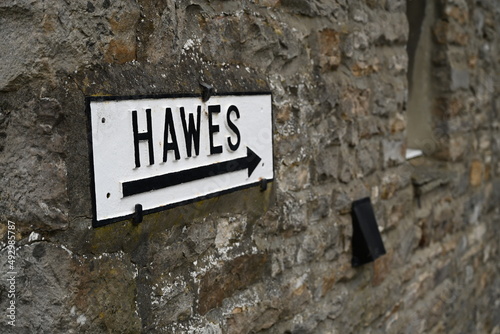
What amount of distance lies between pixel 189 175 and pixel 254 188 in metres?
0.32

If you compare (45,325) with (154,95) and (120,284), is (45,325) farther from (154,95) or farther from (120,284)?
(154,95)

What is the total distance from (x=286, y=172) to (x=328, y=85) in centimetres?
40

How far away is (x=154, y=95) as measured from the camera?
128 cm

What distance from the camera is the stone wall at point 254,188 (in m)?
1.12

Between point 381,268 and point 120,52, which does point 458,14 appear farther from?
point 120,52

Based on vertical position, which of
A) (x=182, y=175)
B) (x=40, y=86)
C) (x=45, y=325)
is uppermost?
(x=40, y=86)

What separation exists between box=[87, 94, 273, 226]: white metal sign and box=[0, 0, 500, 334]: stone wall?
0.11ft

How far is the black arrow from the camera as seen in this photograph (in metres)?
1.25

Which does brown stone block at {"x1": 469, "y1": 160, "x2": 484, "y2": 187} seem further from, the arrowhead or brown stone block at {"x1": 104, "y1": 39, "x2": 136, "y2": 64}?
brown stone block at {"x1": 104, "y1": 39, "x2": 136, "y2": 64}

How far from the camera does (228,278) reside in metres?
1.59

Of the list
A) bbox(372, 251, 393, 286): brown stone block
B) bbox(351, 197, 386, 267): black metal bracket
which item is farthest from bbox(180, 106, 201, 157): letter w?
bbox(372, 251, 393, 286): brown stone block

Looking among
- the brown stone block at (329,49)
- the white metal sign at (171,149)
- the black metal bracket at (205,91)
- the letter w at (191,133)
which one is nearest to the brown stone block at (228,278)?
the white metal sign at (171,149)

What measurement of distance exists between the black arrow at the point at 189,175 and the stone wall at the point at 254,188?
0.26 feet

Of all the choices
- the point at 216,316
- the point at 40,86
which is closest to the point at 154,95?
the point at 40,86
